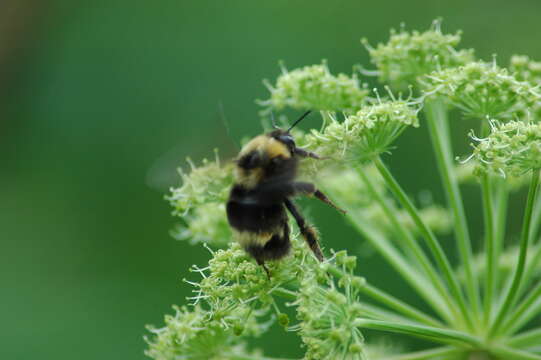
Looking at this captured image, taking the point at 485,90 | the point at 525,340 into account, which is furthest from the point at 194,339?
the point at 485,90

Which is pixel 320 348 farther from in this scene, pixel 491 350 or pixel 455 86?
pixel 455 86

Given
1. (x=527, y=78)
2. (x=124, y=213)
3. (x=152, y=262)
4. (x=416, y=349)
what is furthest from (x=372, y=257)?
(x=527, y=78)

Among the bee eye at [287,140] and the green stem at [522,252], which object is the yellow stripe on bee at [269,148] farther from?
the green stem at [522,252]

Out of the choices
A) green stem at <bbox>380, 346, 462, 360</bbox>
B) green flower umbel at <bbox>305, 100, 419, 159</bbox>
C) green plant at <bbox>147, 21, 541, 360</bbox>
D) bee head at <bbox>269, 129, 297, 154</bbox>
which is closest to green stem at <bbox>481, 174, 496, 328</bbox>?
green plant at <bbox>147, 21, 541, 360</bbox>

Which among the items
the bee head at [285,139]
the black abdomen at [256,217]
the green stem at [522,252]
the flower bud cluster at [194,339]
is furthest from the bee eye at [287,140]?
the green stem at [522,252]

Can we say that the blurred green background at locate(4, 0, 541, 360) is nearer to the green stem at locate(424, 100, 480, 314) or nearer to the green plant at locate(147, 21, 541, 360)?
the green plant at locate(147, 21, 541, 360)

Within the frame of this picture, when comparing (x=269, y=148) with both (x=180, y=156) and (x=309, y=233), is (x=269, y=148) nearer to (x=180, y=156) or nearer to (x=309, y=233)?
(x=309, y=233)
